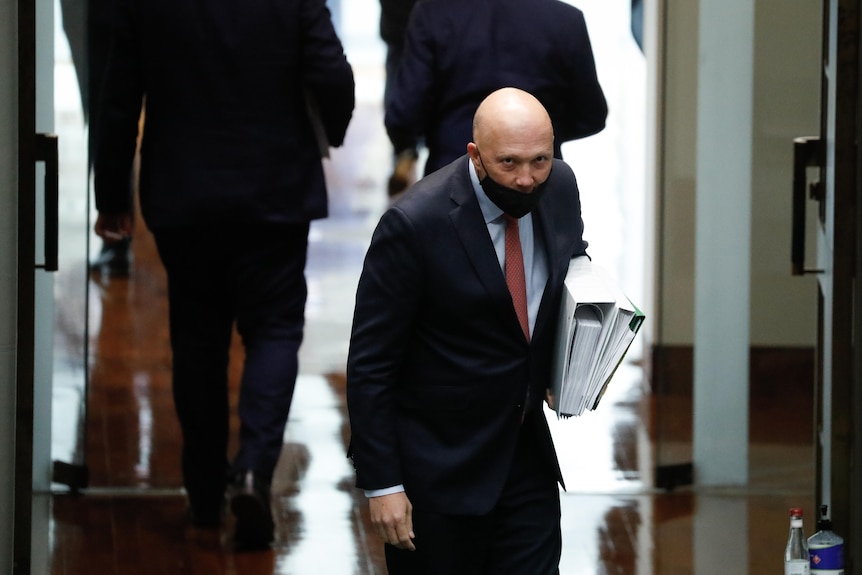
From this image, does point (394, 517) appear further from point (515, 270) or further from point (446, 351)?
point (515, 270)

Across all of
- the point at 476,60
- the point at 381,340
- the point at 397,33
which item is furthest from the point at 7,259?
the point at 397,33

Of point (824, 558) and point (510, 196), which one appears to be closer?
point (510, 196)

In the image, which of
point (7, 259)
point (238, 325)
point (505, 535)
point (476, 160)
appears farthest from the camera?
point (238, 325)

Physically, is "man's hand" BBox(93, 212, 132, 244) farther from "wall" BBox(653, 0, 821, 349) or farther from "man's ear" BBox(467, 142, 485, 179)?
"man's ear" BBox(467, 142, 485, 179)

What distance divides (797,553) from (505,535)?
0.89 m

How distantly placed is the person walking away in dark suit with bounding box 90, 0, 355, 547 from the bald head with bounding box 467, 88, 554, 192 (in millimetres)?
1706

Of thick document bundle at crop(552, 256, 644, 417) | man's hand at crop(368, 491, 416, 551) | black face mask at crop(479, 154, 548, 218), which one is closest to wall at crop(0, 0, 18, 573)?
man's hand at crop(368, 491, 416, 551)

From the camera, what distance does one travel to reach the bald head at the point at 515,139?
9.77 feet

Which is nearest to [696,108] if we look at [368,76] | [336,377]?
[336,377]

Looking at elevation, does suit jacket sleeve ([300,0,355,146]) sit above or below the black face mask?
above

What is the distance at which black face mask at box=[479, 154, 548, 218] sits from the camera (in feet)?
10.0

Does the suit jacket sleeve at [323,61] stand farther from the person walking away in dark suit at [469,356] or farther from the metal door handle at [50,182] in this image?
the person walking away in dark suit at [469,356]

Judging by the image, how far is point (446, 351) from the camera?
3160mm

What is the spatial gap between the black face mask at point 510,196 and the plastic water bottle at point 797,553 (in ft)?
3.74
